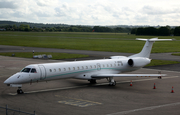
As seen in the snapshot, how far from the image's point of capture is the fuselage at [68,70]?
2277 centimetres

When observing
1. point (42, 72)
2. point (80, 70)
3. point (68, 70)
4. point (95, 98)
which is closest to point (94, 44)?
point (80, 70)

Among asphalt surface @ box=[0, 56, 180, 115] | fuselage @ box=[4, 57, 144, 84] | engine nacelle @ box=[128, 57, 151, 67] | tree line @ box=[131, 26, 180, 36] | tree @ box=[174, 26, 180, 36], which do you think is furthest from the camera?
tree line @ box=[131, 26, 180, 36]

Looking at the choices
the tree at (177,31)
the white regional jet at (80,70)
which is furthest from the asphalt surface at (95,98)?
the tree at (177,31)

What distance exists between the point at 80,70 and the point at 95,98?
206 inches

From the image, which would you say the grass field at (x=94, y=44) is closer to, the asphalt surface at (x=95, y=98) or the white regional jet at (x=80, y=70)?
the white regional jet at (x=80, y=70)

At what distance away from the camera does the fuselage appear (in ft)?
74.7

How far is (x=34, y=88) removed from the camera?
2542 cm

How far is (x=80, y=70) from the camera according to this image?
26.0 metres

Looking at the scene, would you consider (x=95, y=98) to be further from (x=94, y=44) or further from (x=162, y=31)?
(x=162, y=31)

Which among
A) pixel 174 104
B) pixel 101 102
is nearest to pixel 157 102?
pixel 174 104

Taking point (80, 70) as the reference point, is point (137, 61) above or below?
above

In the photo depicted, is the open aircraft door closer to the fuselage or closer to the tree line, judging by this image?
the fuselage

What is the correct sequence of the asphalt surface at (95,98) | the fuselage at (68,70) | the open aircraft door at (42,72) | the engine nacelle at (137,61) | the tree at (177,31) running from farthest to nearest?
the tree at (177,31) → the engine nacelle at (137,61) → the open aircraft door at (42,72) → the fuselage at (68,70) → the asphalt surface at (95,98)

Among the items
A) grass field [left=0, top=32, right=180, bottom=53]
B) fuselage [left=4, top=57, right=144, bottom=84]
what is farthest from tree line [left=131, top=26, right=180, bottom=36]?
fuselage [left=4, top=57, right=144, bottom=84]
